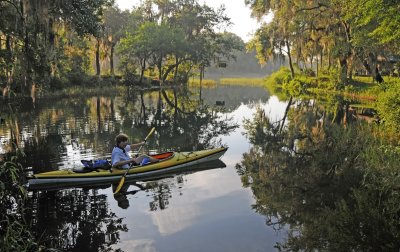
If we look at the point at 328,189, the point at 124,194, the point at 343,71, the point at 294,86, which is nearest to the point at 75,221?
the point at 124,194

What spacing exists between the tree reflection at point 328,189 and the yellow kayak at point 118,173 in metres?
1.86

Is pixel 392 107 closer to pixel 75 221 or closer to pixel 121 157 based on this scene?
pixel 121 157

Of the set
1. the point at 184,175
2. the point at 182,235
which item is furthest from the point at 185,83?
the point at 182,235

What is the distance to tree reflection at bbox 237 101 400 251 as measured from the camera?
25.8ft

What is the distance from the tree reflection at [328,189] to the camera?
7.88 m

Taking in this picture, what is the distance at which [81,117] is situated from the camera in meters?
25.1

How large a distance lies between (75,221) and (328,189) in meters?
6.58

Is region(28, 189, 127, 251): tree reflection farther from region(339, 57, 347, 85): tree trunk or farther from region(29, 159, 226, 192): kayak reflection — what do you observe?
region(339, 57, 347, 85): tree trunk

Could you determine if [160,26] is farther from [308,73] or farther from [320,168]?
[320,168]

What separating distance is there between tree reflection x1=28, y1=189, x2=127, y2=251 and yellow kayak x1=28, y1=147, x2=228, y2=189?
32 centimetres

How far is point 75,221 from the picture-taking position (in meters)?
8.69

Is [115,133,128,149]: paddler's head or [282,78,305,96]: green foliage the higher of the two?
[115,133,128,149]: paddler's head

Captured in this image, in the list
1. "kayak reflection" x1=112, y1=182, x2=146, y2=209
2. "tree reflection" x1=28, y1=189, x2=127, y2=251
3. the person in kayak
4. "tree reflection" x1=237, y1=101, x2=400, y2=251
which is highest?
the person in kayak

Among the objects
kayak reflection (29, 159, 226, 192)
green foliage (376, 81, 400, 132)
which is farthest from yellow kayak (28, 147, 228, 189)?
green foliage (376, 81, 400, 132)
